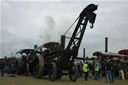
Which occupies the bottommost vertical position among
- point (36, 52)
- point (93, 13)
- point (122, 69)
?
point (122, 69)

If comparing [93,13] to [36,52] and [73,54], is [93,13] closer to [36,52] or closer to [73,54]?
[73,54]

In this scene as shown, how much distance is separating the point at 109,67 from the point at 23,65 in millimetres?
9084

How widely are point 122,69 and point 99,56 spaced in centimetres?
383

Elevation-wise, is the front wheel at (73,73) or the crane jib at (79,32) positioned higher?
the crane jib at (79,32)

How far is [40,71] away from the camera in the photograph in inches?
560

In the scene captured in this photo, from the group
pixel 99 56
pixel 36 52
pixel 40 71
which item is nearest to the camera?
pixel 40 71

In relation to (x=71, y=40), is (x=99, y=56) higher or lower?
lower

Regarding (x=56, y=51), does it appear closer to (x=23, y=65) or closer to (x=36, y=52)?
(x=36, y=52)

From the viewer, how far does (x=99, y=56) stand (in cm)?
2105

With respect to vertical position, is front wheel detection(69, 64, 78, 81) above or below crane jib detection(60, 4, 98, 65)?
below

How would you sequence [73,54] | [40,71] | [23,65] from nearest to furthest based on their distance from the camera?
1. [73,54]
2. [40,71]
3. [23,65]

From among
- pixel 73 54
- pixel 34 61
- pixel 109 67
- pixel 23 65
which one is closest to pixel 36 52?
pixel 34 61

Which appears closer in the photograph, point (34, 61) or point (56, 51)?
point (56, 51)

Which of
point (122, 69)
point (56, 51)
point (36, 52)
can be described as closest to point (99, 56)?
point (122, 69)
